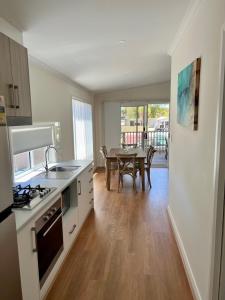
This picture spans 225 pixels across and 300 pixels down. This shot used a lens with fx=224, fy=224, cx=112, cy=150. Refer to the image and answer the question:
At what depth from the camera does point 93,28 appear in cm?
226

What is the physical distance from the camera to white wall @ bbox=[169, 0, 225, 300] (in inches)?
61.7

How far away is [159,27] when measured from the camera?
2.50 metres

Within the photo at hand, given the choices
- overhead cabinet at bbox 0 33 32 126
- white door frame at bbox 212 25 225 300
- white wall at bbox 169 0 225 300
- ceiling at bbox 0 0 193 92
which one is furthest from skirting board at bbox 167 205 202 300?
ceiling at bbox 0 0 193 92

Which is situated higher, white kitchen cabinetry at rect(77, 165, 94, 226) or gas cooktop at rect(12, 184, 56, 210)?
gas cooktop at rect(12, 184, 56, 210)

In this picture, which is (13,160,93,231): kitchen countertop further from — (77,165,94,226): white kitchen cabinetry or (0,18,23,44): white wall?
(0,18,23,44): white wall

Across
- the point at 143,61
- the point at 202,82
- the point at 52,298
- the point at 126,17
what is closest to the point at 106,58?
the point at 143,61

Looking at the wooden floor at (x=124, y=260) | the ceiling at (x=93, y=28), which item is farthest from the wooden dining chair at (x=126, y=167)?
the ceiling at (x=93, y=28)

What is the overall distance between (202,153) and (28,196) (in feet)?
5.15

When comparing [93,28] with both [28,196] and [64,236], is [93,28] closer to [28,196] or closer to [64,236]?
[28,196]

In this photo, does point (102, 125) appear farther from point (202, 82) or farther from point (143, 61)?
point (202, 82)

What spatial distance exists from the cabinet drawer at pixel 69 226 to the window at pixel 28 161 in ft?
2.74

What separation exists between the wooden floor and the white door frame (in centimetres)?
62

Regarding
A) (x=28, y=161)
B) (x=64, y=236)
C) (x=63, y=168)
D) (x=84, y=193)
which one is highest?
(x=28, y=161)

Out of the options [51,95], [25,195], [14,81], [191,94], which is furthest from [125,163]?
[14,81]
